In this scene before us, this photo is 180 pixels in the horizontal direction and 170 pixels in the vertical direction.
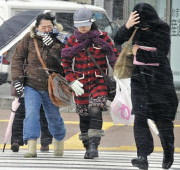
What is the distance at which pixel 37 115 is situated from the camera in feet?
32.6

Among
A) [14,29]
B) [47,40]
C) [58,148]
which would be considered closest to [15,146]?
[58,148]

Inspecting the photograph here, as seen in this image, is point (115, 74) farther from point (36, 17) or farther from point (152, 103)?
point (36, 17)

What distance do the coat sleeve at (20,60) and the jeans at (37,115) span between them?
0.20 m

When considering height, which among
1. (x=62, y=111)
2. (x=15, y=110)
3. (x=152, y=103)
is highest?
(x=152, y=103)

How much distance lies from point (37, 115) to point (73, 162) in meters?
0.72

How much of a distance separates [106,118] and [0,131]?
2.01 metres

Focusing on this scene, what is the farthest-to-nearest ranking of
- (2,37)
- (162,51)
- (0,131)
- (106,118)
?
1. (106,118)
2. (0,131)
3. (2,37)
4. (162,51)

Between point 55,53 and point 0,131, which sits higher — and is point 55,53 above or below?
above

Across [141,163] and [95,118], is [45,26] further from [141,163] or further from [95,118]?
[141,163]

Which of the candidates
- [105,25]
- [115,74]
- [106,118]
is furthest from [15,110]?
[105,25]

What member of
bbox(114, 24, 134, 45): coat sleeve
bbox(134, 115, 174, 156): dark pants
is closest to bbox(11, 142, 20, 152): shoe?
bbox(134, 115, 174, 156): dark pants

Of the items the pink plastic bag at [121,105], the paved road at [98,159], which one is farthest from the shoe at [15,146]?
the pink plastic bag at [121,105]

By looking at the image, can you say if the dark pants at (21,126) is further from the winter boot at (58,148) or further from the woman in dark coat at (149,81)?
the woman in dark coat at (149,81)

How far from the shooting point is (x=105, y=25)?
18.1 metres
